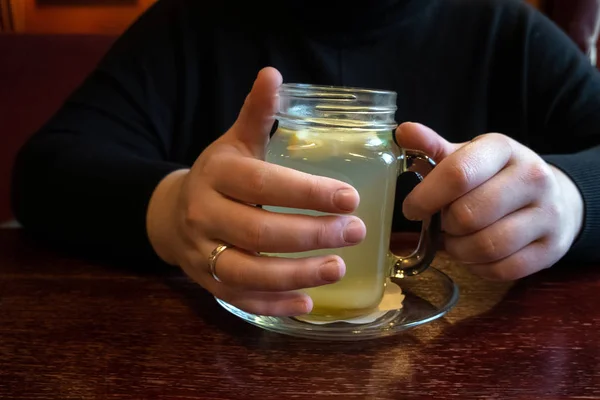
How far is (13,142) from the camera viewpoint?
144 centimetres

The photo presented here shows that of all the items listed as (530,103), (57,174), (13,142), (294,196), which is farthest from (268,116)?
(13,142)

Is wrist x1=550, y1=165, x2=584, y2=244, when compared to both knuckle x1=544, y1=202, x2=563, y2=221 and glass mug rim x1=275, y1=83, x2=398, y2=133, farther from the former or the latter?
glass mug rim x1=275, y1=83, x2=398, y2=133

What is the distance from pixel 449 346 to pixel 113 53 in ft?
2.55

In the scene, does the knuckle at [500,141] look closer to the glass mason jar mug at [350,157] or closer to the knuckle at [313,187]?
the glass mason jar mug at [350,157]

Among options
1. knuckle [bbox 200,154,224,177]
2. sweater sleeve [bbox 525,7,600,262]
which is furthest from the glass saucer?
sweater sleeve [bbox 525,7,600,262]

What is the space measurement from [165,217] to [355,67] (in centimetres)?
49

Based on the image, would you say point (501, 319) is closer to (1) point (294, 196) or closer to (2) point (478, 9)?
(1) point (294, 196)

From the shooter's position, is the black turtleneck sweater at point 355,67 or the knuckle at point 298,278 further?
the black turtleneck sweater at point 355,67

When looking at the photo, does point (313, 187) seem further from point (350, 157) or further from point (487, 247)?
point (487, 247)

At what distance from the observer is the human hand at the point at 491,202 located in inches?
19.3

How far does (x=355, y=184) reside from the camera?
463 mm

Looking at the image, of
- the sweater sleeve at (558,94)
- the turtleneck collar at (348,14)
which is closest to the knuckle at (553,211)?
the sweater sleeve at (558,94)

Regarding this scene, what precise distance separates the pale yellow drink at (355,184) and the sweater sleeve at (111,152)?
26 centimetres

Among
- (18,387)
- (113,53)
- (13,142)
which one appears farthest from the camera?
(13,142)
